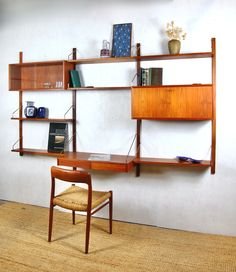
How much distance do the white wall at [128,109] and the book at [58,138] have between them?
0.54 ft

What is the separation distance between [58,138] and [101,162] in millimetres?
821

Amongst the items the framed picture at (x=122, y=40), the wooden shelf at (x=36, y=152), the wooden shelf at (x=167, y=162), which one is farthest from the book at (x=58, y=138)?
the framed picture at (x=122, y=40)

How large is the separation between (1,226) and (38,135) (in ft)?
3.74

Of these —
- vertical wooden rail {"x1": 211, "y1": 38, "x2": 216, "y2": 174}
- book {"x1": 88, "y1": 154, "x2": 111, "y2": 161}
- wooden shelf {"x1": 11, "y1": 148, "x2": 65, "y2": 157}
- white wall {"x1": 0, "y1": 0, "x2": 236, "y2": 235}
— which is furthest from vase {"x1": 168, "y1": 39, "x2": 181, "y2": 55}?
wooden shelf {"x1": 11, "y1": 148, "x2": 65, "y2": 157}

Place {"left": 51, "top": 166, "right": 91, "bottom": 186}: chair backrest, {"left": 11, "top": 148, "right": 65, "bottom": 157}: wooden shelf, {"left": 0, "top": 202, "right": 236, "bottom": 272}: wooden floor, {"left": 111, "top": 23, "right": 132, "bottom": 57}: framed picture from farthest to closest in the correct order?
{"left": 11, "top": 148, "right": 65, "bottom": 157}: wooden shelf, {"left": 111, "top": 23, "right": 132, "bottom": 57}: framed picture, {"left": 51, "top": 166, "right": 91, "bottom": 186}: chair backrest, {"left": 0, "top": 202, "right": 236, "bottom": 272}: wooden floor

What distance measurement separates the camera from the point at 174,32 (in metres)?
2.85

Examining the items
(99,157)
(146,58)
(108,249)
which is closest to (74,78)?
(146,58)

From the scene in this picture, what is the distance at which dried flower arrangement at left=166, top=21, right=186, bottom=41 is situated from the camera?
2842mm

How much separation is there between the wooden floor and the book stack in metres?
1.52

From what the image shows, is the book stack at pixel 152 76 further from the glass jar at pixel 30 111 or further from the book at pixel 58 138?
the glass jar at pixel 30 111

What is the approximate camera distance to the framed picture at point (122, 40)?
3025 millimetres

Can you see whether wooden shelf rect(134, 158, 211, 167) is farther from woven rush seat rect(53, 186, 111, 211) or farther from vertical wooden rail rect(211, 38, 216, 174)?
woven rush seat rect(53, 186, 111, 211)

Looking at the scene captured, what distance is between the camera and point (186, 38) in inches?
114

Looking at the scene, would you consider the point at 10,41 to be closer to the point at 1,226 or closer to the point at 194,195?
the point at 1,226
